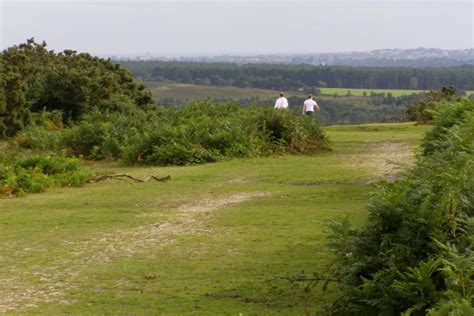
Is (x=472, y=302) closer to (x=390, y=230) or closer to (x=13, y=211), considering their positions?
(x=390, y=230)

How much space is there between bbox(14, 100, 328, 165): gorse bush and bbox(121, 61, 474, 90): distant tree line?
55924 millimetres

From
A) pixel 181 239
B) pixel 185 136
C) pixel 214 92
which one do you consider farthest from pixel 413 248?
pixel 214 92

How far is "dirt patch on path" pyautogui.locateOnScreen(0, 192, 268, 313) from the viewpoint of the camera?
→ 851 cm

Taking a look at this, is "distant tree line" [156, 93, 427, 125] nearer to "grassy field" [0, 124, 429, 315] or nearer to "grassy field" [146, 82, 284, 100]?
"grassy field" [146, 82, 284, 100]

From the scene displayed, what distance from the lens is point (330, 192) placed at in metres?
14.9

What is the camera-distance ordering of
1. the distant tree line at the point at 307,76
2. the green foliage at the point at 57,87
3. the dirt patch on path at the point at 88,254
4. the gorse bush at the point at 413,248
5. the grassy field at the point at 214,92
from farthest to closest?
the distant tree line at the point at 307,76
the grassy field at the point at 214,92
the green foliage at the point at 57,87
the dirt patch on path at the point at 88,254
the gorse bush at the point at 413,248

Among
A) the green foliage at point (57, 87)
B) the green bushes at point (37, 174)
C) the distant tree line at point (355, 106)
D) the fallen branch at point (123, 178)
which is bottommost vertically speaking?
the distant tree line at point (355, 106)

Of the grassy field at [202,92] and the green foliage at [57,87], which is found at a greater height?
the green foliage at [57,87]

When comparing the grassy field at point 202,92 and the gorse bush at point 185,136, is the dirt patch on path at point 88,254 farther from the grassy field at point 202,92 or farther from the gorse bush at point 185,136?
the grassy field at point 202,92

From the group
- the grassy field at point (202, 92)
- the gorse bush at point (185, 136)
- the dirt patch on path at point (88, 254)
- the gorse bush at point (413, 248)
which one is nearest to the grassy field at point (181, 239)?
the dirt patch on path at point (88, 254)

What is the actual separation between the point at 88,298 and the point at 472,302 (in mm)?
3767

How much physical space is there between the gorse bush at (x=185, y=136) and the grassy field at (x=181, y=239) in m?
1.07

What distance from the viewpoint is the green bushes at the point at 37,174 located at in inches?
614

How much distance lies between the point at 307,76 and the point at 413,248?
8005cm
